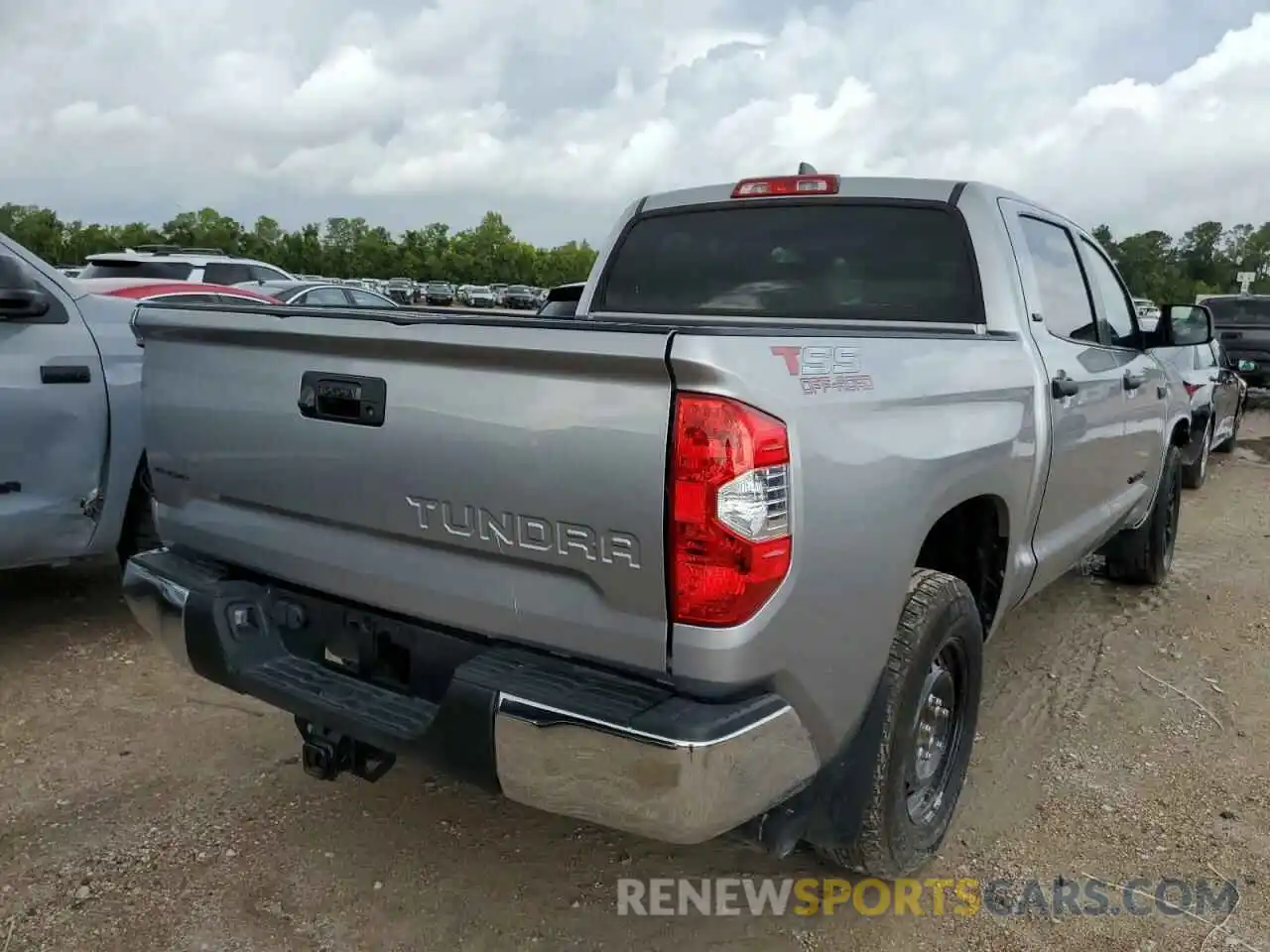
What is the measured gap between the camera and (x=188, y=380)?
2.77 meters

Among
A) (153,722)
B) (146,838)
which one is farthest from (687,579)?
(153,722)

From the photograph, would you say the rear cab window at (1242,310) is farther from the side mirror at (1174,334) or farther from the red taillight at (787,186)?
the red taillight at (787,186)

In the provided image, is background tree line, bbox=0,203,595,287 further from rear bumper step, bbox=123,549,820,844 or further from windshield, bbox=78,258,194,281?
rear bumper step, bbox=123,549,820,844

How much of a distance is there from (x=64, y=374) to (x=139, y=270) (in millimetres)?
9907

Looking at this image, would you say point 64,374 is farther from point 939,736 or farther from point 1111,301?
point 1111,301

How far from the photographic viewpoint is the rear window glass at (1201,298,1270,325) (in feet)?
48.8

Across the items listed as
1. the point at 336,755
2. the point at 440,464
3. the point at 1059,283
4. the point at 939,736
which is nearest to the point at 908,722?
the point at 939,736

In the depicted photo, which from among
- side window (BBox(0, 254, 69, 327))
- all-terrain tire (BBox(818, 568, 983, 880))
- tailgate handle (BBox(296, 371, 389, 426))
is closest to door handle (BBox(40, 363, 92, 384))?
side window (BBox(0, 254, 69, 327))

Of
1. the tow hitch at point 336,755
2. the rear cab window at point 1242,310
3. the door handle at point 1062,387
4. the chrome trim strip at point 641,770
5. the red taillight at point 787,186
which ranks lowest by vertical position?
the tow hitch at point 336,755

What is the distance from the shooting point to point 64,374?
4258 millimetres

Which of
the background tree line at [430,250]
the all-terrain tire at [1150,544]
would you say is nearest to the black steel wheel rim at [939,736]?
the all-terrain tire at [1150,544]

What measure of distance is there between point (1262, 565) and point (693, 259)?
15.1 feet

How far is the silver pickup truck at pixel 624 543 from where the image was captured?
6.44 feet

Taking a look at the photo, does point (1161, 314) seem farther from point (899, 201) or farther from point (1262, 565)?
point (1262, 565)
